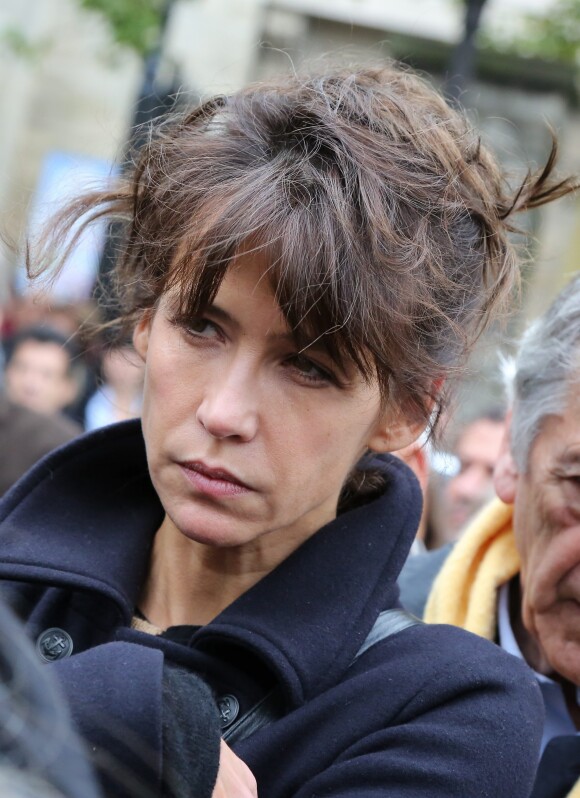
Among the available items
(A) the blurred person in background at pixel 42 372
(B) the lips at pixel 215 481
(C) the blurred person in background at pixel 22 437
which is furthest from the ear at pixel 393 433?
(A) the blurred person in background at pixel 42 372

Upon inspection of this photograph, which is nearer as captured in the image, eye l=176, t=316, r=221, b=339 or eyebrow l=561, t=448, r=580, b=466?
eye l=176, t=316, r=221, b=339

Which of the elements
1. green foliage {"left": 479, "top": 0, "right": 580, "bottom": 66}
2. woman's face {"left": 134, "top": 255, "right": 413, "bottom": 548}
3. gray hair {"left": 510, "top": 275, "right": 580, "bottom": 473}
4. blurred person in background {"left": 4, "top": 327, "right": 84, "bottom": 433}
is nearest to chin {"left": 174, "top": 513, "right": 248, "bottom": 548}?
woman's face {"left": 134, "top": 255, "right": 413, "bottom": 548}

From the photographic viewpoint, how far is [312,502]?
1874mm

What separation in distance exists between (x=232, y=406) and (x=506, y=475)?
131 cm

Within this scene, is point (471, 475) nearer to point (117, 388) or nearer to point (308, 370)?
point (117, 388)

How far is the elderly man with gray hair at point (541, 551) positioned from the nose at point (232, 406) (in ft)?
3.46

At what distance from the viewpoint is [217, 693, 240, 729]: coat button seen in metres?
1.76

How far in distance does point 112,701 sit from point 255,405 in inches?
22.8

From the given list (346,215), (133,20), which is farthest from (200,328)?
(133,20)

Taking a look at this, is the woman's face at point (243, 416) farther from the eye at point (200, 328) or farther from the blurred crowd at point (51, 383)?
the blurred crowd at point (51, 383)

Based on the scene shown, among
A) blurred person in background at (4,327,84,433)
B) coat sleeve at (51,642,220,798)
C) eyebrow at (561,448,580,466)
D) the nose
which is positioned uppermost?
the nose

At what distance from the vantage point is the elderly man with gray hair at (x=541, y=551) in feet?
8.29

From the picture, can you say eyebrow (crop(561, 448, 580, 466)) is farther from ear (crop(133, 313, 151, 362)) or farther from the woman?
ear (crop(133, 313, 151, 362))

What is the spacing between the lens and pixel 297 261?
1.71 meters
